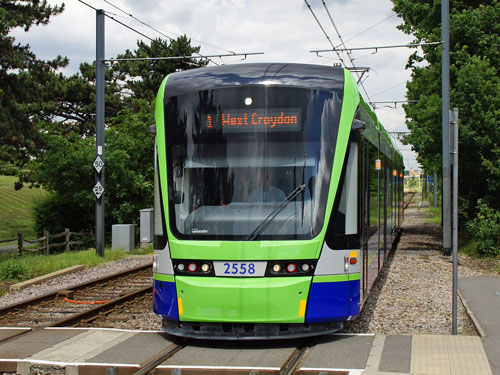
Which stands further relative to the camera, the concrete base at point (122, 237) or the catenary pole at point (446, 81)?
the concrete base at point (122, 237)

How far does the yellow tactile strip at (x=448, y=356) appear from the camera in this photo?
20.0ft

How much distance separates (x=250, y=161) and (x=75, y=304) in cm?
522

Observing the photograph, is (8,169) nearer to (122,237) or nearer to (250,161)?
(122,237)

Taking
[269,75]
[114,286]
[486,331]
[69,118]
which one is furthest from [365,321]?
[69,118]

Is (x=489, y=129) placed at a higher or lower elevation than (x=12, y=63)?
lower

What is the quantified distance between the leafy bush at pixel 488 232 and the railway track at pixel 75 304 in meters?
8.71

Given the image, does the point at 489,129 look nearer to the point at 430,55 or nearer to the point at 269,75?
the point at 430,55

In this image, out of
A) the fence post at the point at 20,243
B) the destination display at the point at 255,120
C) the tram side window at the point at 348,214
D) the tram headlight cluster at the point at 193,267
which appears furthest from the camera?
the fence post at the point at 20,243

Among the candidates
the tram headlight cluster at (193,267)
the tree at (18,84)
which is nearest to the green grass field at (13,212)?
the tree at (18,84)

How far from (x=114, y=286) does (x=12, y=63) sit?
1388 cm

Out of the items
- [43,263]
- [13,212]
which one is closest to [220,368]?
[43,263]

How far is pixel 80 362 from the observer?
6512 mm

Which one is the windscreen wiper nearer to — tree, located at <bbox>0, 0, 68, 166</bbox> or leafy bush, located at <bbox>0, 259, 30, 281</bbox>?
leafy bush, located at <bbox>0, 259, 30, 281</bbox>

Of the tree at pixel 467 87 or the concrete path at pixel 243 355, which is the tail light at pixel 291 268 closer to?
the concrete path at pixel 243 355
